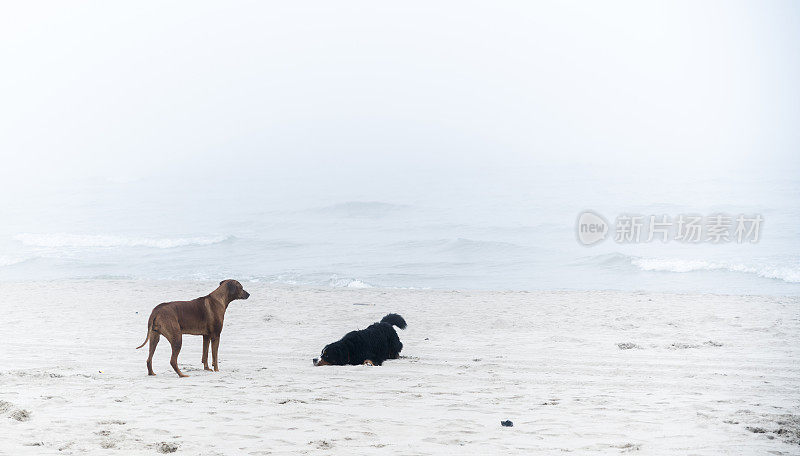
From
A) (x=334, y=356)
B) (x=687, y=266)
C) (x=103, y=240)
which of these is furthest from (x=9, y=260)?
(x=687, y=266)

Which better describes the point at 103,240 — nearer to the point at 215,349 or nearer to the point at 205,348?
the point at 205,348

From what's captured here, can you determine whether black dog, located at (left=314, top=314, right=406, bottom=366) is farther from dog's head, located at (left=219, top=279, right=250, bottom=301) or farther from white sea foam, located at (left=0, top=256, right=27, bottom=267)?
white sea foam, located at (left=0, top=256, right=27, bottom=267)

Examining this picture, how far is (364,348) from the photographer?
729 cm

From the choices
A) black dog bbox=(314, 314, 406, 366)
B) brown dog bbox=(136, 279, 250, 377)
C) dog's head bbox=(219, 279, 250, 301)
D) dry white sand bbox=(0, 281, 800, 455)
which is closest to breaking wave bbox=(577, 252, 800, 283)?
dry white sand bbox=(0, 281, 800, 455)

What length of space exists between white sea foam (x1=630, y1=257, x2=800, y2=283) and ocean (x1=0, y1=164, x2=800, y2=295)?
0.22 feet

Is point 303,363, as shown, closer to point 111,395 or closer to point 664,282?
point 111,395

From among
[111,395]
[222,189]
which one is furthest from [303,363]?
[222,189]

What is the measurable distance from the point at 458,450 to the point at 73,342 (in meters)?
7.08

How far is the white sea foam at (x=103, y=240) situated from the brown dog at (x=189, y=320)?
26269 millimetres

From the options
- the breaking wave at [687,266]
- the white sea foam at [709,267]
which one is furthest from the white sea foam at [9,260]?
the white sea foam at [709,267]

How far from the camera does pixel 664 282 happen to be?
19.3 metres

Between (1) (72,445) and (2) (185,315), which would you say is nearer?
(1) (72,445)

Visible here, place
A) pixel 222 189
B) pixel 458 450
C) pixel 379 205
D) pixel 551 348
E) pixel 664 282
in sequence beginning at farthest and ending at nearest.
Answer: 1. pixel 222 189
2. pixel 379 205
3. pixel 664 282
4. pixel 551 348
5. pixel 458 450

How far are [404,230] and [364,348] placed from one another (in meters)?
29.6
